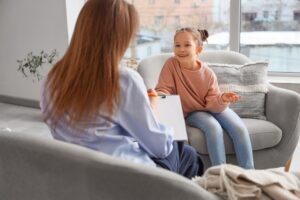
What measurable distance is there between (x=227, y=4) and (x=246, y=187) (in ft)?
9.61

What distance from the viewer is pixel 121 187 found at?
3.23 ft

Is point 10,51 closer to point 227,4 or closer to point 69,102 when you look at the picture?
point 227,4

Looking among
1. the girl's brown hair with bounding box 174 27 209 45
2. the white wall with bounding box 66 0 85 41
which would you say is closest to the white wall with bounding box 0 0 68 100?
the white wall with bounding box 66 0 85 41

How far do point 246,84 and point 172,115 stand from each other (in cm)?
88

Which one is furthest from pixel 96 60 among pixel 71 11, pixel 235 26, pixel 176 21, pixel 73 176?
pixel 71 11

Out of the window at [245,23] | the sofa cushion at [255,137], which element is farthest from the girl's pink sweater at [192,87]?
the window at [245,23]

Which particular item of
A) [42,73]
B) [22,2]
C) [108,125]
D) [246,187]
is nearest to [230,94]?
[108,125]

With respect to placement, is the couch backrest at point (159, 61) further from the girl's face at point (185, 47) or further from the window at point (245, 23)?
the window at point (245, 23)

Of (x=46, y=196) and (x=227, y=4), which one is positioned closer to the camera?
(x=46, y=196)

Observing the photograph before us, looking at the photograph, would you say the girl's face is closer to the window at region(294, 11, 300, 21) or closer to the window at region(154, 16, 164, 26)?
the window at region(294, 11, 300, 21)

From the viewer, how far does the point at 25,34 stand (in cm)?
429

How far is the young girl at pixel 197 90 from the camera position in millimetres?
2221

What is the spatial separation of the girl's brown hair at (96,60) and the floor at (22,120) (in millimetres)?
2191

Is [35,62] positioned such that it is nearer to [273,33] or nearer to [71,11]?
[71,11]
